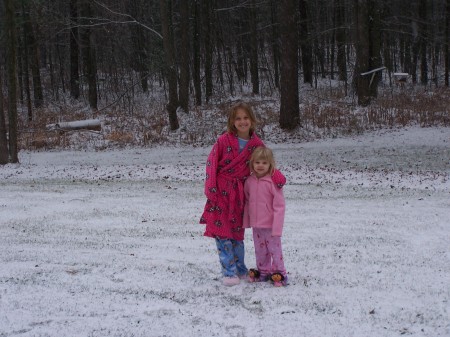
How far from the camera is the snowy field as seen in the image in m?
4.25

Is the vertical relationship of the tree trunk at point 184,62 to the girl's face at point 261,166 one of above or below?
above

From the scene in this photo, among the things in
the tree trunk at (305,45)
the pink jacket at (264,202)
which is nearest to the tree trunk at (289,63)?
the tree trunk at (305,45)

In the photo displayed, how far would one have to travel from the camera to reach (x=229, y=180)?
514 centimetres

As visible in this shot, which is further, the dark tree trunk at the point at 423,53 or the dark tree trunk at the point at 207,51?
the dark tree trunk at the point at 423,53

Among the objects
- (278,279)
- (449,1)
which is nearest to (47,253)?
(278,279)

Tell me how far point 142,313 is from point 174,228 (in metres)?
3.39

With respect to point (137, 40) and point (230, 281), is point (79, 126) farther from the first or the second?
point (230, 281)

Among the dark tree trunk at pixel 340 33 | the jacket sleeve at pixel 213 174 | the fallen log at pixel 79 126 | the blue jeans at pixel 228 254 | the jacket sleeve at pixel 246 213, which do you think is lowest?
the blue jeans at pixel 228 254

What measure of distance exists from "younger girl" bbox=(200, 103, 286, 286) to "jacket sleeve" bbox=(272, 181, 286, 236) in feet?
0.59

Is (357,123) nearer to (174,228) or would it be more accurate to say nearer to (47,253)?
(174,228)

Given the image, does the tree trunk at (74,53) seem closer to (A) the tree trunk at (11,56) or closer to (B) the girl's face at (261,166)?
(A) the tree trunk at (11,56)

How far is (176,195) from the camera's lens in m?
10.6

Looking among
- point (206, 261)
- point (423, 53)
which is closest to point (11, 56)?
point (206, 261)

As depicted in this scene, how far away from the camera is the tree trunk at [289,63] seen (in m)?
19.2
